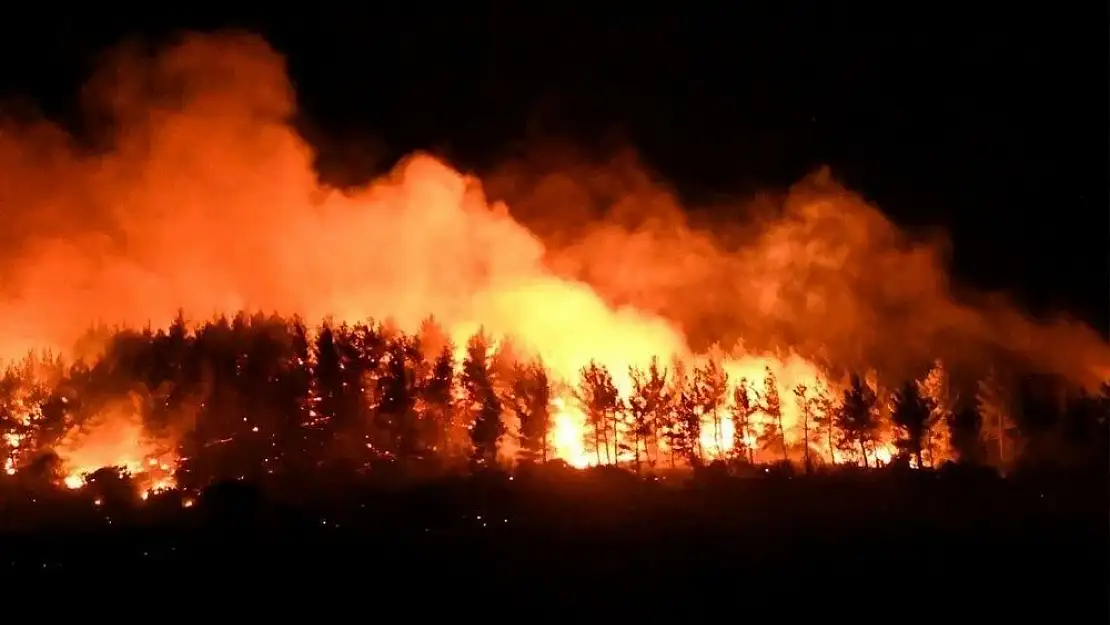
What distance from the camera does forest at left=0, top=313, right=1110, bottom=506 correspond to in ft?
111

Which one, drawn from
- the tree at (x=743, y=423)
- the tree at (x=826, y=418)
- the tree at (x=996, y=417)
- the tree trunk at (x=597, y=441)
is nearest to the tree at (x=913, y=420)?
the tree at (x=826, y=418)

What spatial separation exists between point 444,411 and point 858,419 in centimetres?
1540

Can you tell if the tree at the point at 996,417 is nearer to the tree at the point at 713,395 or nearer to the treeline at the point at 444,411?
the treeline at the point at 444,411

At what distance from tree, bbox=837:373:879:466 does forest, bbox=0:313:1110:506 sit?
84 mm

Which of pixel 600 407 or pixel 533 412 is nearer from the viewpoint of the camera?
pixel 533 412

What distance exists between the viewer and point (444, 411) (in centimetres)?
3719

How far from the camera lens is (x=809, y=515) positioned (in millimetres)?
27359

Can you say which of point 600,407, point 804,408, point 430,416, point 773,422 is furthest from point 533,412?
point 804,408

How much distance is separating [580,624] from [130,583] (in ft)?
30.6

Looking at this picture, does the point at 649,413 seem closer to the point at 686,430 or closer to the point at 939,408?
the point at 686,430

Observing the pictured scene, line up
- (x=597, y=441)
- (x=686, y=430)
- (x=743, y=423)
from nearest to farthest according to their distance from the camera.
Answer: (x=686, y=430), (x=743, y=423), (x=597, y=441)

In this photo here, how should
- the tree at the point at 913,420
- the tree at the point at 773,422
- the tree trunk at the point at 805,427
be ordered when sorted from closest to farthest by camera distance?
the tree at the point at 913,420, the tree trunk at the point at 805,427, the tree at the point at 773,422

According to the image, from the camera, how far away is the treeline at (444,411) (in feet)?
112

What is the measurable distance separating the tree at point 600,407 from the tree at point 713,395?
3287 millimetres
